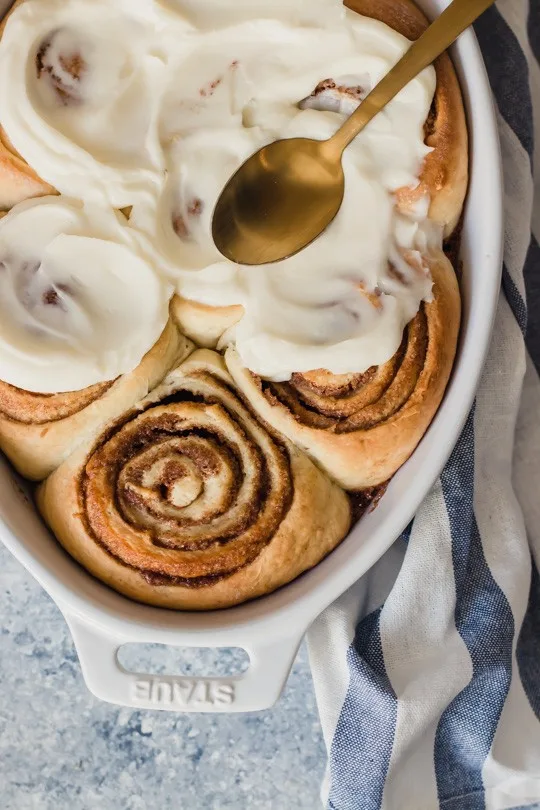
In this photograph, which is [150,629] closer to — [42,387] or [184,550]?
[184,550]

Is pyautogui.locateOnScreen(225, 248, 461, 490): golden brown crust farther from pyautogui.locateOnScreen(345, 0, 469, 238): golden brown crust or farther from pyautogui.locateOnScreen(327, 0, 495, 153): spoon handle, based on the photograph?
pyautogui.locateOnScreen(327, 0, 495, 153): spoon handle

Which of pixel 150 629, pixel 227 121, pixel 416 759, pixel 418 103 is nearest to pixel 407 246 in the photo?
pixel 418 103

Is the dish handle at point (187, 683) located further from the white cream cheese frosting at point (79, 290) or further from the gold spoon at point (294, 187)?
the gold spoon at point (294, 187)

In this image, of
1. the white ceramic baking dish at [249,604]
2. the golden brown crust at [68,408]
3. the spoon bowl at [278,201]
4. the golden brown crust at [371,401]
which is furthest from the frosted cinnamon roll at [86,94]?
the white ceramic baking dish at [249,604]

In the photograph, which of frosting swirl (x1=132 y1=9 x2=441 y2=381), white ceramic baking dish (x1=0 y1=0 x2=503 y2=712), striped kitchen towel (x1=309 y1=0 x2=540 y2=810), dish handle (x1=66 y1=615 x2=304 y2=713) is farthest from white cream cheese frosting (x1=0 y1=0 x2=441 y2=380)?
dish handle (x1=66 y1=615 x2=304 y2=713)

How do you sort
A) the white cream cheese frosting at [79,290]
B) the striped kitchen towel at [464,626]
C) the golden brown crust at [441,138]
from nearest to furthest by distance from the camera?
the white cream cheese frosting at [79,290] → the golden brown crust at [441,138] → the striped kitchen towel at [464,626]
